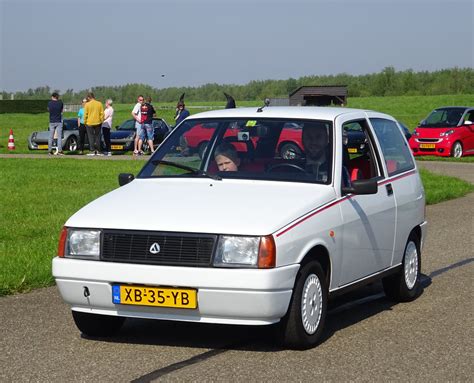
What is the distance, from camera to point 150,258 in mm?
6566

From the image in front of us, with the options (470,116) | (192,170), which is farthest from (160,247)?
(470,116)

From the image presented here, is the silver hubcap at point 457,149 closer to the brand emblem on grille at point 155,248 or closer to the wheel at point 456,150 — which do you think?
the wheel at point 456,150

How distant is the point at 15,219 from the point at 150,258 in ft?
28.1

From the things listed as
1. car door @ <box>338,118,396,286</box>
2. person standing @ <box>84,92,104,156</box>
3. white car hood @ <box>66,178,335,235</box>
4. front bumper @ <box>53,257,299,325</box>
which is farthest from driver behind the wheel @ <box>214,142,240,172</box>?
person standing @ <box>84,92,104,156</box>

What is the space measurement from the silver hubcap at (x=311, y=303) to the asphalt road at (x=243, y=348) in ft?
0.57

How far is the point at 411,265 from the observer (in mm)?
9125

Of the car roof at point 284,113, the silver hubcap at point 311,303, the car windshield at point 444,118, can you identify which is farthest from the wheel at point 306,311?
the car windshield at point 444,118

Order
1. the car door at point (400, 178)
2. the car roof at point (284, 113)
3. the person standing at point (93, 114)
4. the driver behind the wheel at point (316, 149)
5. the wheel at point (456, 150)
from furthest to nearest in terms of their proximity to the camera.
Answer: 1. the wheel at point (456, 150)
2. the person standing at point (93, 114)
3. the car door at point (400, 178)
4. the car roof at point (284, 113)
5. the driver behind the wheel at point (316, 149)

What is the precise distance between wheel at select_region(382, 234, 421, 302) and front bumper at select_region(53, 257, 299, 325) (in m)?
2.36

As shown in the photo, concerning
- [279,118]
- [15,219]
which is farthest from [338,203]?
[15,219]

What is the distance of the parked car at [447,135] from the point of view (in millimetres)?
32219

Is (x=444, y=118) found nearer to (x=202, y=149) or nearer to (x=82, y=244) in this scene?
(x=202, y=149)

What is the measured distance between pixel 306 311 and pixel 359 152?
82.5 inches

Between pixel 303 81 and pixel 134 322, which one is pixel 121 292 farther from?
pixel 303 81
